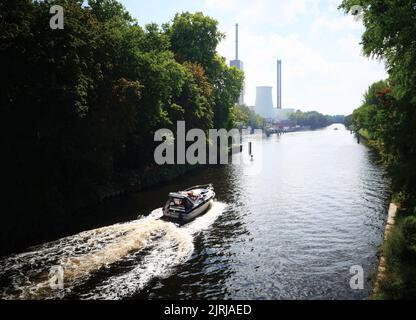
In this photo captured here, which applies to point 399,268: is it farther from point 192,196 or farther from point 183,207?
point 192,196

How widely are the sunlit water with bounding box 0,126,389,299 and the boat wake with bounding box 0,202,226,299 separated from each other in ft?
0.17

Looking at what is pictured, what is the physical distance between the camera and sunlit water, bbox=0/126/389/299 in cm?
1952

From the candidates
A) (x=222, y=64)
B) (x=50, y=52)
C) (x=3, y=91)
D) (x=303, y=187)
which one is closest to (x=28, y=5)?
(x=50, y=52)

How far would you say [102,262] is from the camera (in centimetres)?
2200

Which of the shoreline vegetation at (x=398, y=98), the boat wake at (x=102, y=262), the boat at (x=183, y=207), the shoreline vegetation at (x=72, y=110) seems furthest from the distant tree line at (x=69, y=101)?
the shoreline vegetation at (x=398, y=98)

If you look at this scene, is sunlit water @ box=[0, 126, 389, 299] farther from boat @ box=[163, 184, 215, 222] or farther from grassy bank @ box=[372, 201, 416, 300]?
grassy bank @ box=[372, 201, 416, 300]

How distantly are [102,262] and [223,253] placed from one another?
752 cm

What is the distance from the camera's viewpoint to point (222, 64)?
78062 mm

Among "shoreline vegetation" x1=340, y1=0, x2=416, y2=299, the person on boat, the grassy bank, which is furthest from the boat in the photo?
the grassy bank

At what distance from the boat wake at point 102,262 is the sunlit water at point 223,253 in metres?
0.05

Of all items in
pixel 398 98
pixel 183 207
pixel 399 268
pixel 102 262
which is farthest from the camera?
pixel 183 207

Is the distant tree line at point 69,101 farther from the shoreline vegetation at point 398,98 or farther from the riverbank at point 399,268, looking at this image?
the riverbank at point 399,268

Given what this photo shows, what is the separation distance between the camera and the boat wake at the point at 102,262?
61.9 ft

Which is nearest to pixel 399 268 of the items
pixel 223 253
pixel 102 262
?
pixel 223 253
